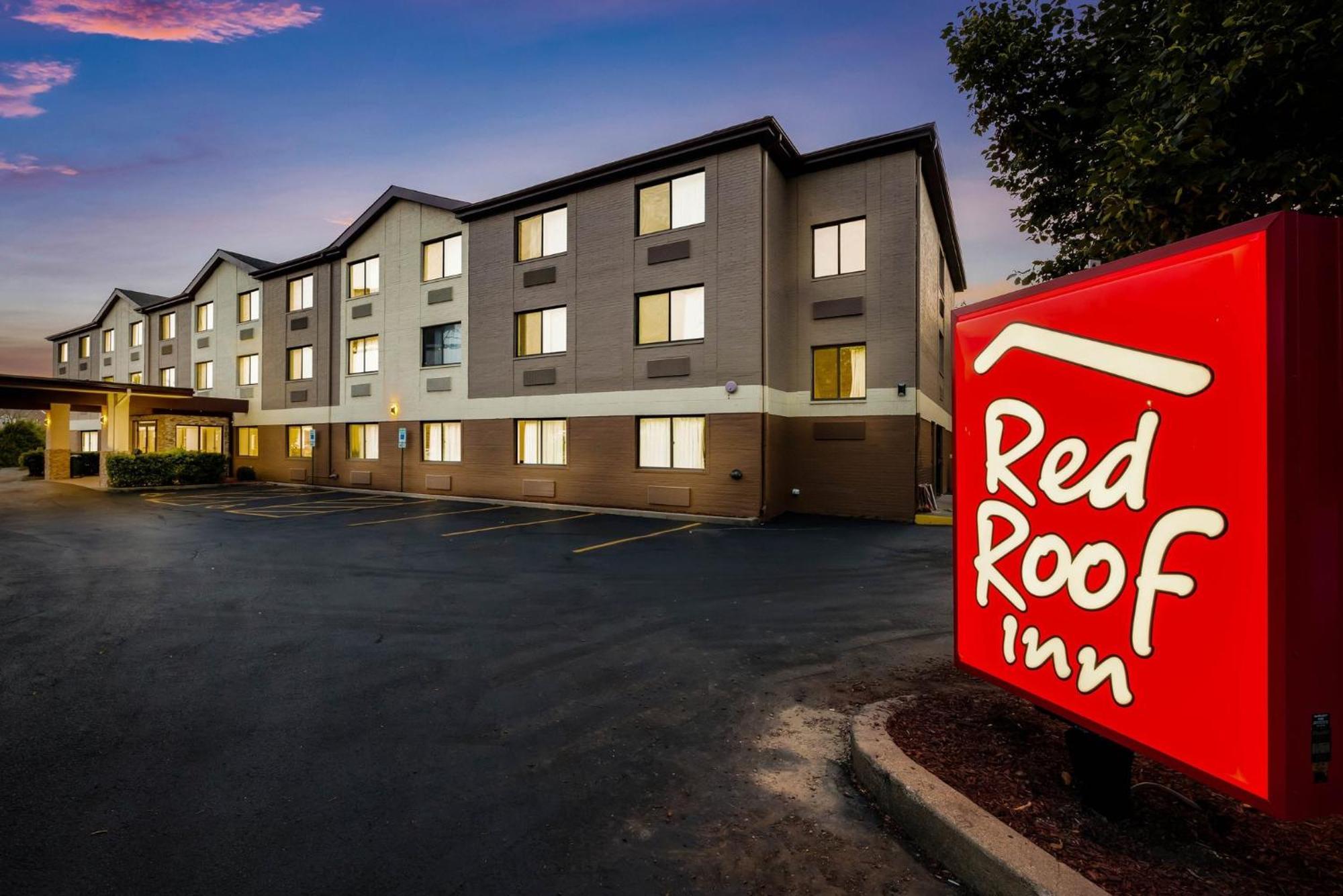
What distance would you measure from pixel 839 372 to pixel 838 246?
12.5ft

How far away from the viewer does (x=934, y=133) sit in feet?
54.6

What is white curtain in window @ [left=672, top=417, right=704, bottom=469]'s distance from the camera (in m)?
17.3

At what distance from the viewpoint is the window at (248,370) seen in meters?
29.6

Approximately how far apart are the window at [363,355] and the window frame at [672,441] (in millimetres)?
13180

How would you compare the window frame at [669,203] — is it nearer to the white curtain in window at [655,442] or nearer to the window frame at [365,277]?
the white curtain in window at [655,442]

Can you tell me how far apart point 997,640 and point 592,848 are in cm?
242

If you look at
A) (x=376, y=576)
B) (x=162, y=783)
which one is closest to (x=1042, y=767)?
(x=162, y=783)

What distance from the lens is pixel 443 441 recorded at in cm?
2278

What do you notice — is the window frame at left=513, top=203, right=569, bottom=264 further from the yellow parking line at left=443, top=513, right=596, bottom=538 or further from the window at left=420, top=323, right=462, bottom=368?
the yellow parking line at left=443, top=513, right=596, bottom=538

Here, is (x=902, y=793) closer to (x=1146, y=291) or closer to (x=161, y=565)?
(x=1146, y=291)

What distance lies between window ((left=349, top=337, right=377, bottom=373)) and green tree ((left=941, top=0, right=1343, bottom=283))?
939 inches

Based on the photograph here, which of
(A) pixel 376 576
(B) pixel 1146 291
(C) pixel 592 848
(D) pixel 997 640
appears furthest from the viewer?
(A) pixel 376 576

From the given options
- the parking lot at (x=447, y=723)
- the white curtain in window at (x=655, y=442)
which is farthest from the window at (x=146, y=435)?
the white curtain in window at (x=655, y=442)

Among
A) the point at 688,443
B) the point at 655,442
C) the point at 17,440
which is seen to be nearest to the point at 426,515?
the point at 655,442
